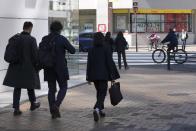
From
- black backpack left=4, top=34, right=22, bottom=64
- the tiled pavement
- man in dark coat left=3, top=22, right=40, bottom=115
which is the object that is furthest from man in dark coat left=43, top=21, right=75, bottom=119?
black backpack left=4, top=34, right=22, bottom=64

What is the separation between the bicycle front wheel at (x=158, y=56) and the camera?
2867 cm

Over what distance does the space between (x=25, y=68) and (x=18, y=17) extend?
17.6 feet

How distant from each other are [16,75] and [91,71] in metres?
1.61

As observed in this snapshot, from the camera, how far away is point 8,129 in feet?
32.2

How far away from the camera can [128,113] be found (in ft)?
38.0

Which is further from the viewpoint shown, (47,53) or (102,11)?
(102,11)

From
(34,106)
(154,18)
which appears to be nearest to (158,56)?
(34,106)

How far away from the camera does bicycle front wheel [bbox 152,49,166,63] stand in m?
28.7

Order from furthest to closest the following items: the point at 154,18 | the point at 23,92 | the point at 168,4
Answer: the point at 154,18, the point at 168,4, the point at 23,92

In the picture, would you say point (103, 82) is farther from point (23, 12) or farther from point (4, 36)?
point (23, 12)

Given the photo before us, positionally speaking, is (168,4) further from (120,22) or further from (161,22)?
(120,22)

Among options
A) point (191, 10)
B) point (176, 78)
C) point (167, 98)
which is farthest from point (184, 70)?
point (191, 10)

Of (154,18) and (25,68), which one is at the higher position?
(154,18)

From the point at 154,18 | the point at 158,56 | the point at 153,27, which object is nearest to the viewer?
the point at 158,56
